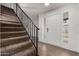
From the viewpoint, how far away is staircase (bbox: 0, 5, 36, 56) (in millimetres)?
1867

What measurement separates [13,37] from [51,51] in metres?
0.80

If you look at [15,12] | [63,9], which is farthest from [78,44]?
[15,12]

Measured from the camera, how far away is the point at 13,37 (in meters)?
1.98

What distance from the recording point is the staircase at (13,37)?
1867mm

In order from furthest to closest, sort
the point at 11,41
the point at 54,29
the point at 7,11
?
the point at 54,29 < the point at 7,11 < the point at 11,41

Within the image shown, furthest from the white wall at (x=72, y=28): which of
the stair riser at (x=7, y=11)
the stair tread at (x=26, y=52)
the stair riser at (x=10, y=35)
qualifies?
the stair riser at (x=7, y=11)

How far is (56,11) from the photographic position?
81.9 inches

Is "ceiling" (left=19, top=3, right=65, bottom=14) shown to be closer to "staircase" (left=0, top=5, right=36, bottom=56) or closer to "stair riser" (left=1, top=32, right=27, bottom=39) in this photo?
"staircase" (left=0, top=5, right=36, bottom=56)

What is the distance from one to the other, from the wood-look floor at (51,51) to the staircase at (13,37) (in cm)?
15

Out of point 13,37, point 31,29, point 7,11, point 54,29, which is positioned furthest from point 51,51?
point 7,11

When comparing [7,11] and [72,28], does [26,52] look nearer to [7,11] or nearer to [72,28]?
[7,11]

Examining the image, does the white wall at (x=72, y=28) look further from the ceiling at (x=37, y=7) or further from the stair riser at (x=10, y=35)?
the stair riser at (x=10, y=35)

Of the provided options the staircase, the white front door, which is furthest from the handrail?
the white front door

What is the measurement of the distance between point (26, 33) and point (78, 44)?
1.04 meters
